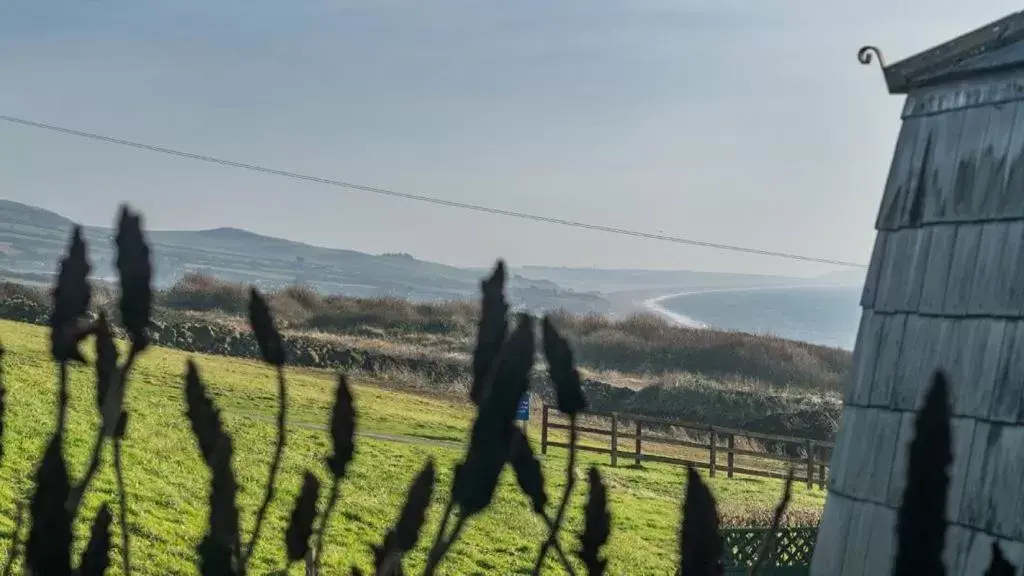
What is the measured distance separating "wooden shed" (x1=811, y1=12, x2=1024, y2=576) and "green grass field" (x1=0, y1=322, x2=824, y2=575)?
423cm

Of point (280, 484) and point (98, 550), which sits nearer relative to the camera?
point (98, 550)

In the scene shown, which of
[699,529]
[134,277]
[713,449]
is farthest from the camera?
[713,449]

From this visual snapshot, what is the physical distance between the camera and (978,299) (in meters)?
6.32

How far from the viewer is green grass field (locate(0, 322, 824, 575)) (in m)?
14.8

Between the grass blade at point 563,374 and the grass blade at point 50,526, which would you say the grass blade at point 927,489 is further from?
the grass blade at point 50,526

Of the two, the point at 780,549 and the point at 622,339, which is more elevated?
the point at 622,339

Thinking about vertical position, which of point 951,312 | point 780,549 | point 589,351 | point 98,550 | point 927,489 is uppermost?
point 951,312

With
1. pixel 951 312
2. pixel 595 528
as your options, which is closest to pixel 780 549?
pixel 951 312

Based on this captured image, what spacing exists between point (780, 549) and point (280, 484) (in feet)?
28.3

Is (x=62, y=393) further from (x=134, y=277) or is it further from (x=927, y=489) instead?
(x=927, y=489)

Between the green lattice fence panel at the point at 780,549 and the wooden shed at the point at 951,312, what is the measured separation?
670 centimetres

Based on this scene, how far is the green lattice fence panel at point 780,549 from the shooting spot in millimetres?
13703

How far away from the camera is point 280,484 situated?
61.7ft

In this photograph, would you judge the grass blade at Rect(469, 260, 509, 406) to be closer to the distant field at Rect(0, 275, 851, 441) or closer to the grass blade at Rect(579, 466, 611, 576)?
the grass blade at Rect(579, 466, 611, 576)
